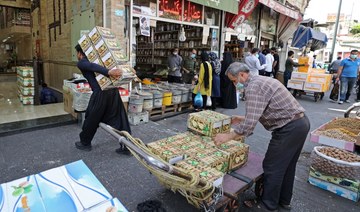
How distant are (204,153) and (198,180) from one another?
83 cm

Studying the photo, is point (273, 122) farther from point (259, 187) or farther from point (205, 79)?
point (205, 79)

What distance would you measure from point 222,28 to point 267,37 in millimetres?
4693

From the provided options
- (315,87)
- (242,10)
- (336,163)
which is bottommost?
(336,163)

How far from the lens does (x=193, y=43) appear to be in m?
9.83

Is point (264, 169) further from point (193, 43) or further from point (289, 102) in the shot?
point (193, 43)

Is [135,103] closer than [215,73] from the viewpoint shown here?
Yes

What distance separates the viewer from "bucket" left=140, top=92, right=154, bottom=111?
219 inches

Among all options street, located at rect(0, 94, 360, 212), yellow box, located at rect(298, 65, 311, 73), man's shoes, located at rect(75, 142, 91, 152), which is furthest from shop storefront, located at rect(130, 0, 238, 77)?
yellow box, located at rect(298, 65, 311, 73)

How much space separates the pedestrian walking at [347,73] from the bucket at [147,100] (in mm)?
7196

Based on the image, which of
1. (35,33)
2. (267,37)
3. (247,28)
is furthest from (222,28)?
(35,33)

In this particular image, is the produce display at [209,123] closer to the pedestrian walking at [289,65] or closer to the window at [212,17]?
the window at [212,17]

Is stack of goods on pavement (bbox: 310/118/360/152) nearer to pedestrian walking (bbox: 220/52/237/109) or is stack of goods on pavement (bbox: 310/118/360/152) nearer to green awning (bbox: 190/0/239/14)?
Answer: pedestrian walking (bbox: 220/52/237/109)

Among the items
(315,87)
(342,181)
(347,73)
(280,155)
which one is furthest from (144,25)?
(347,73)

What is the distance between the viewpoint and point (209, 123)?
2.81 metres
